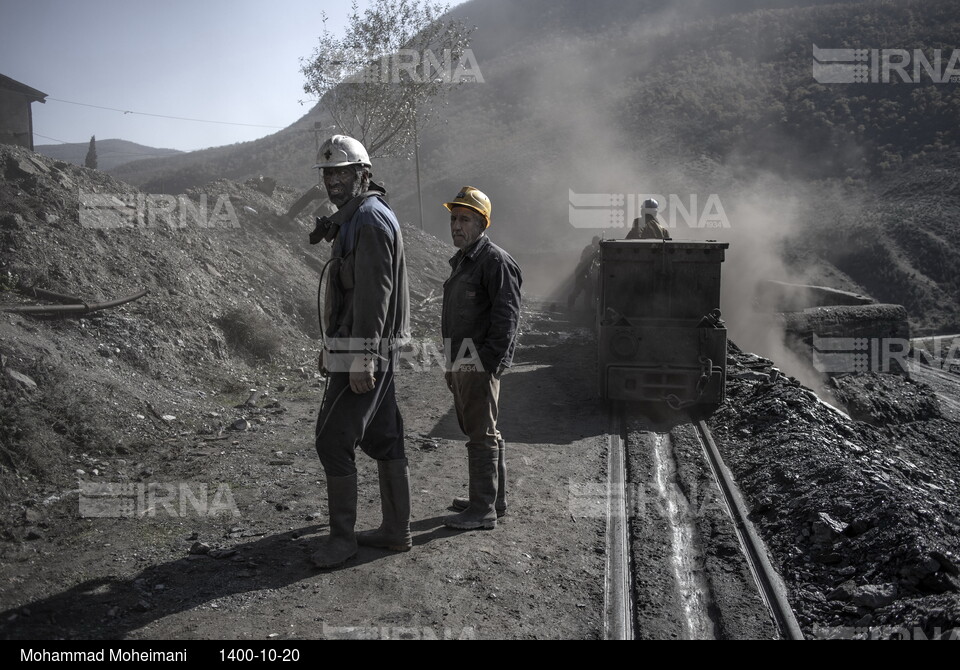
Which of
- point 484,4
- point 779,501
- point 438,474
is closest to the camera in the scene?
point 779,501

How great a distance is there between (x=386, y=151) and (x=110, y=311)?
49.8 ft

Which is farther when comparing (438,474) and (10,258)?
(10,258)

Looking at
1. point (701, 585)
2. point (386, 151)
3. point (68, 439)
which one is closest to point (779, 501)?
point (701, 585)

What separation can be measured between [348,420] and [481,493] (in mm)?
1423

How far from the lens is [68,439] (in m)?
6.99

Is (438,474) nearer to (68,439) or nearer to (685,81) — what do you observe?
(68,439)

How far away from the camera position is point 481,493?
5516mm

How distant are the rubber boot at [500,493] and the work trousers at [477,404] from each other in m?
0.17

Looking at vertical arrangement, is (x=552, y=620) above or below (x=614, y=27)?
below

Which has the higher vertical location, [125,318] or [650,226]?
[650,226]
